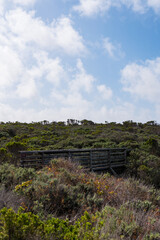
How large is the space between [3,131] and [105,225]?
23.0 m

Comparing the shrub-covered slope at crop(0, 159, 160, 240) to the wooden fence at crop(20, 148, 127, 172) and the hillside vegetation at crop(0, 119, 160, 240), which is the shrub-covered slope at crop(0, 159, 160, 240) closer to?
the hillside vegetation at crop(0, 119, 160, 240)

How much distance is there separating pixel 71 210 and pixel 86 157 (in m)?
6.91

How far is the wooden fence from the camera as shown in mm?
9283

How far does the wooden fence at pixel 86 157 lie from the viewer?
928cm

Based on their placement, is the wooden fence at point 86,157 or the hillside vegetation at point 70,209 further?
the wooden fence at point 86,157

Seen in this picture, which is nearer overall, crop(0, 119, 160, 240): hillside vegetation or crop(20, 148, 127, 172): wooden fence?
crop(0, 119, 160, 240): hillside vegetation

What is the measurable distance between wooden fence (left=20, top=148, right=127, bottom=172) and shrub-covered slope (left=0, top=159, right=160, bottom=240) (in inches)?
48.6

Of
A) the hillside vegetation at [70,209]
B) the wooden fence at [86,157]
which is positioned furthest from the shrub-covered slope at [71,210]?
the wooden fence at [86,157]

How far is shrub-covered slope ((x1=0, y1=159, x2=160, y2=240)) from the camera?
2812mm

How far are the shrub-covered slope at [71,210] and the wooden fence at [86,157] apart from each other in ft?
4.05

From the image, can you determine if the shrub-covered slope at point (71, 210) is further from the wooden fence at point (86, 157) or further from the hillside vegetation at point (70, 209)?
the wooden fence at point (86, 157)

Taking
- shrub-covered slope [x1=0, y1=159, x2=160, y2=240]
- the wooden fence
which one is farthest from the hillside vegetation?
the wooden fence

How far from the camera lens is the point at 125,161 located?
1423 cm

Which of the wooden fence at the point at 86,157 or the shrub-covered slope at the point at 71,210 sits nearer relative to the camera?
the shrub-covered slope at the point at 71,210
